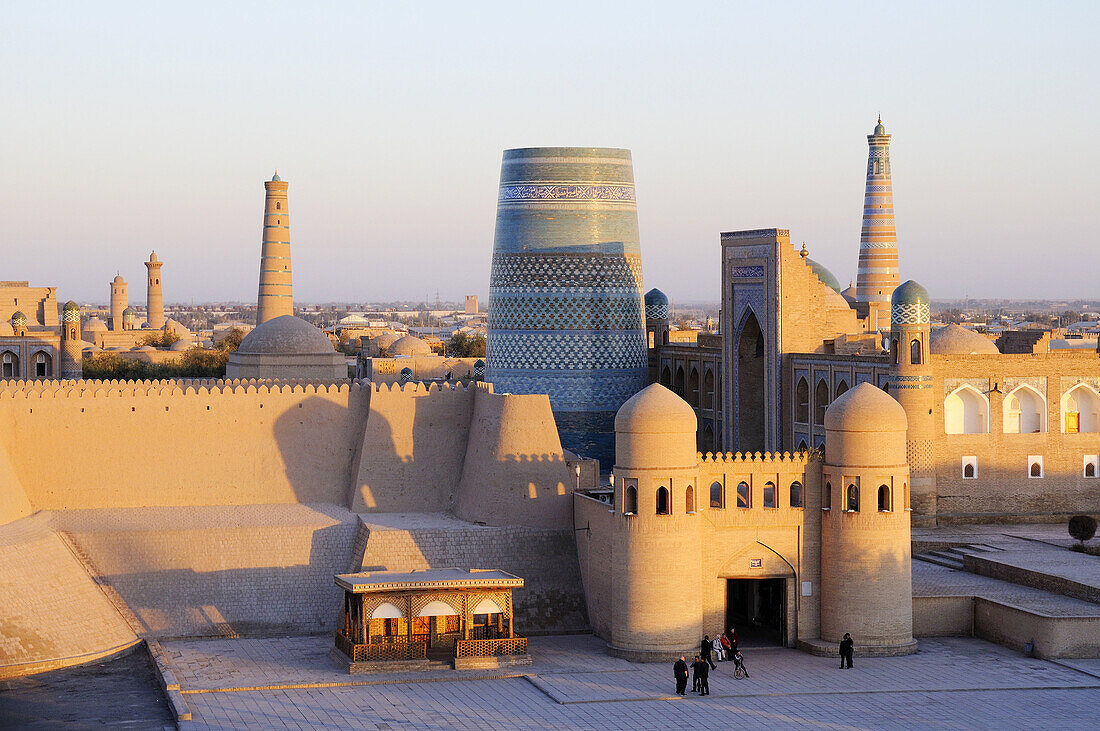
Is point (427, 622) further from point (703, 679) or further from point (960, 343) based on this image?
point (960, 343)

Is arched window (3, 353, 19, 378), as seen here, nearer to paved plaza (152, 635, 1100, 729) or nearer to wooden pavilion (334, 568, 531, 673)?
paved plaza (152, 635, 1100, 729)

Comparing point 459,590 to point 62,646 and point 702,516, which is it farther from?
point 62,646

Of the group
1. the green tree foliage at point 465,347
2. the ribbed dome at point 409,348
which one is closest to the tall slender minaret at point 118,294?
the green tree foliage at point 465,347

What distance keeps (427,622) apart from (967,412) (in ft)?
42.9

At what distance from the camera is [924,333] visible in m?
29.8

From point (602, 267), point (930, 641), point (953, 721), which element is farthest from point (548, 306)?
point (953, 721)

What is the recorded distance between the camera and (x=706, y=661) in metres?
21.0

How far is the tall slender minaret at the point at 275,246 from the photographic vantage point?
47388 mm

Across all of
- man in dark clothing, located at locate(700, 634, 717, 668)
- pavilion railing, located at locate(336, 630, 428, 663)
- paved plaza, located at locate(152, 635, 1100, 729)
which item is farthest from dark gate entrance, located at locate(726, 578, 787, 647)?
pavilion railing, located at locate(336, 630, 428, 663)

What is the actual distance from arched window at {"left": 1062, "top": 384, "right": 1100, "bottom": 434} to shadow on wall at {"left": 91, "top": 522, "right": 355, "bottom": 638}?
48.0 feet

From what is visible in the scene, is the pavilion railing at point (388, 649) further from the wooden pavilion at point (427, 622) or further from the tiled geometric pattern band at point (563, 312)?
the tiled geometric pattern band at point (563, 312)

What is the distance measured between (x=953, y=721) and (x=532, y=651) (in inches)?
237

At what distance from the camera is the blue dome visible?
29.9 metres

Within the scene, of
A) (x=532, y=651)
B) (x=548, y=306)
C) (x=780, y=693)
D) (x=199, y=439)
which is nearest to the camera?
(x=780, y=693)
